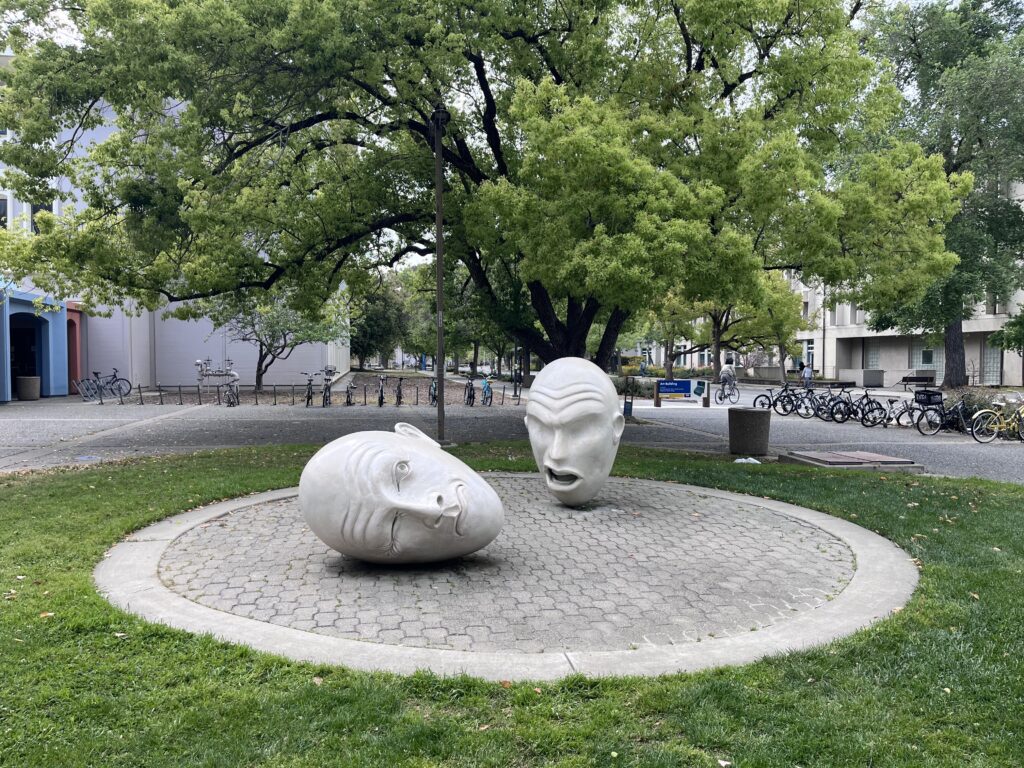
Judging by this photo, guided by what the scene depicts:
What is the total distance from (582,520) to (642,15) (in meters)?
11.9

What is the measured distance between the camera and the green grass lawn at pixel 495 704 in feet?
10.2

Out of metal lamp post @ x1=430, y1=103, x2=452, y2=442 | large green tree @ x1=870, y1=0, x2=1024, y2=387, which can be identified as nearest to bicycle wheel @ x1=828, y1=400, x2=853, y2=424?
large green tree @ x1=870, y1=0, x2=1024, y2=387

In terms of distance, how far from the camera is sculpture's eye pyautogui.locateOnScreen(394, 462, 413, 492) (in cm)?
556

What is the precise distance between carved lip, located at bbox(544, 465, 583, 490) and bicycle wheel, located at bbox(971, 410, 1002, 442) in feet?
43.7

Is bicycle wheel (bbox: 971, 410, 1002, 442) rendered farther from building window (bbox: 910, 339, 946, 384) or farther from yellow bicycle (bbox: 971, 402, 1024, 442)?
building window (bbox: 910, 339, 946, 384)

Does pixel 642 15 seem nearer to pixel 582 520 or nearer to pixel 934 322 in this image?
pixel 582 520

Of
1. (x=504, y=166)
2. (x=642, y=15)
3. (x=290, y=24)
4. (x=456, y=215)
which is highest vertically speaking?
(x=642, y=15)

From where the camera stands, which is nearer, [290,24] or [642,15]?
[290,24]

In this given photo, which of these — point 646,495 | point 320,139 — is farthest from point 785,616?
point 320,139

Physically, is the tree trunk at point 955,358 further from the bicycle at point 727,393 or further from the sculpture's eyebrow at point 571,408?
the sculpture's eyebrow at point 571,408

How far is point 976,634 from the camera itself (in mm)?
4430

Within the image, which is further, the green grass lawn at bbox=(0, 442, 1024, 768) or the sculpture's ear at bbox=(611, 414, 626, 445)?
the sculpture's ear at bbox=(611, 414, 626, 445)

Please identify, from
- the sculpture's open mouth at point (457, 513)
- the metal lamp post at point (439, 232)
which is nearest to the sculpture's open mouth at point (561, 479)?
the sculpture's open mouth at point (457, 513)

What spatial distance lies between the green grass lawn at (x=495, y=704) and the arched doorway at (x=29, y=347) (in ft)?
92.1
